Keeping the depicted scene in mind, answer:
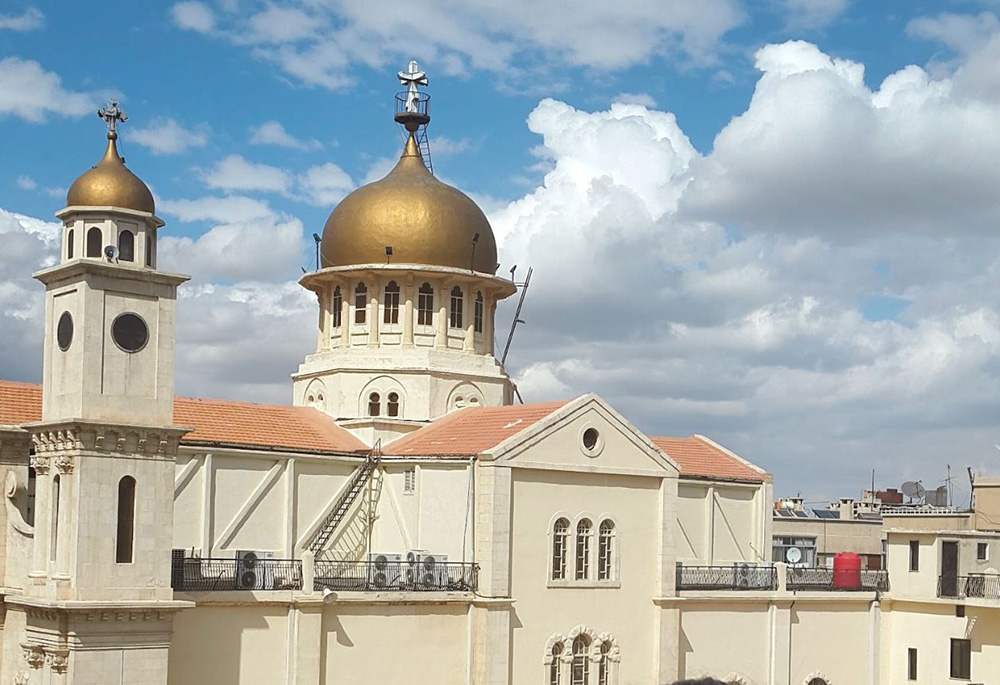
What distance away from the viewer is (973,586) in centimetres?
4525

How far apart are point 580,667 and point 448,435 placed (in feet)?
26.2

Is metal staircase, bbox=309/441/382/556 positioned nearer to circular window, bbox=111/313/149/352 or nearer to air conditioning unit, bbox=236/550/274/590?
air conditioning unit, bbox=236/550/274/590

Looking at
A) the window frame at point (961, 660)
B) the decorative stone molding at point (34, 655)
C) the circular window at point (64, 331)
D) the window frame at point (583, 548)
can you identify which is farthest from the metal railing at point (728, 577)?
the circular window at point (64, 331)

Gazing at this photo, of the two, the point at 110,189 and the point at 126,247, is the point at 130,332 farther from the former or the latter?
the point at 110,189

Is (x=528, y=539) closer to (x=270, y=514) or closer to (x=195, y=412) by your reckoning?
(x=270, y=514)

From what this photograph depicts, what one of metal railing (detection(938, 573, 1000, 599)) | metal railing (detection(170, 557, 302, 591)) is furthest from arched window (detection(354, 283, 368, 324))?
metal railing (detection(938, 573, 1000, 599))

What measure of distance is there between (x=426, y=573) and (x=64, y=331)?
12.4 meters

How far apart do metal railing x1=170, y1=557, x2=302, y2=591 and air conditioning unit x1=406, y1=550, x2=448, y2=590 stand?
3.54m

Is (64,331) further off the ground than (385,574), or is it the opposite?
(64,331)

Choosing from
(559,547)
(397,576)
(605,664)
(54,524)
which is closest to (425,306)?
(559,547)

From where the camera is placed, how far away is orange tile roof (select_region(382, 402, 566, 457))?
134ft

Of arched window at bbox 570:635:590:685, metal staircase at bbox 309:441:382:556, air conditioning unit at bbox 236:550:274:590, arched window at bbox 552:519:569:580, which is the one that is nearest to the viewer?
air conditioning unit at bbox 236:550:274:590

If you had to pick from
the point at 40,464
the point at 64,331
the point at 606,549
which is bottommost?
the point at 606,549

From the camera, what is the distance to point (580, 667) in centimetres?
4097
